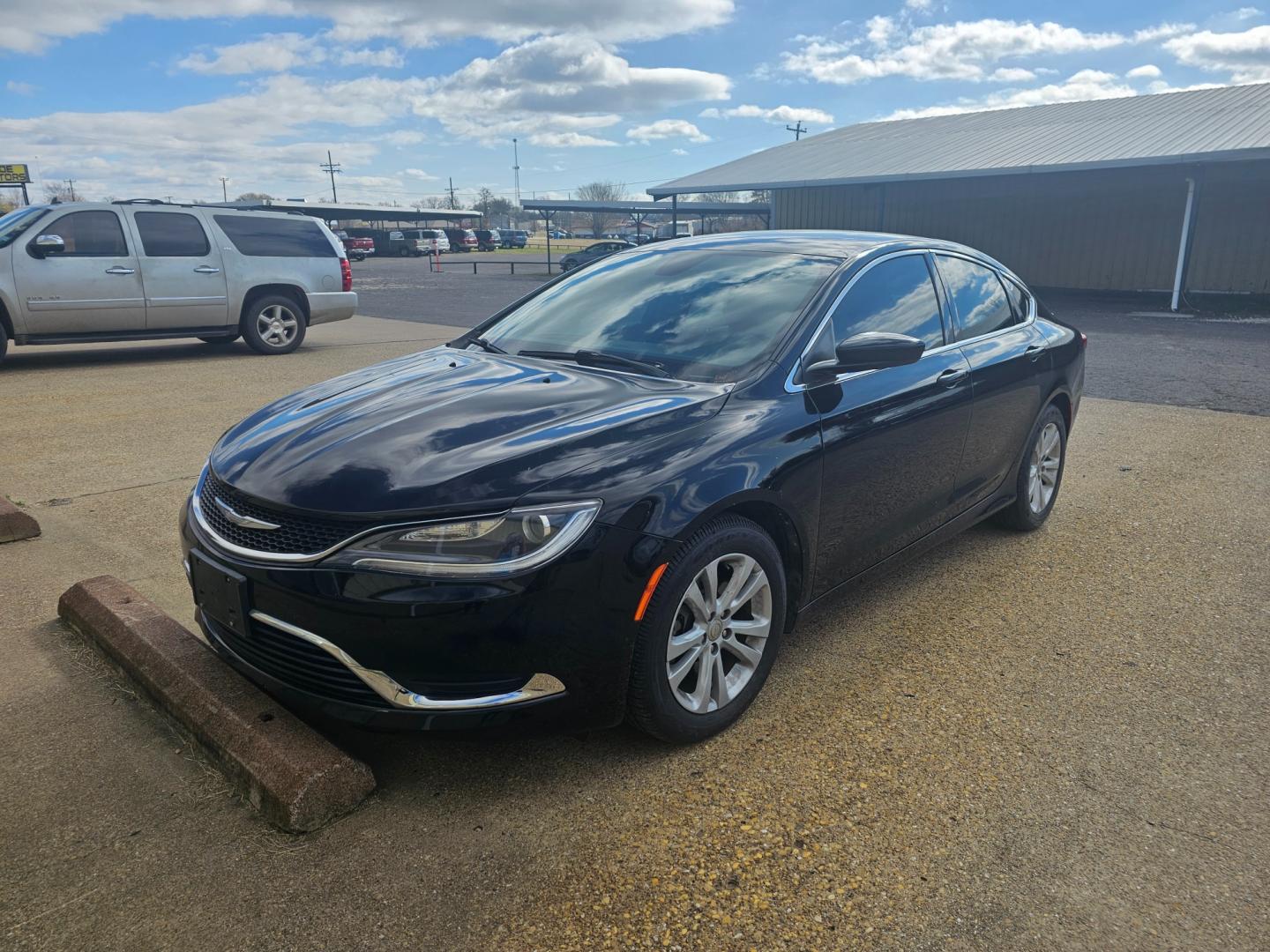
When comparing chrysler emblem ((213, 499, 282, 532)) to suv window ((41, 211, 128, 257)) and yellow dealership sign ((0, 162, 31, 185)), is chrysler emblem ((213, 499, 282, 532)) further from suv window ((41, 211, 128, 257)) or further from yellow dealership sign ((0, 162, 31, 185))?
yellow dealership sign ((0, 162, 31, 185))

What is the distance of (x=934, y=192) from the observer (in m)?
25.9

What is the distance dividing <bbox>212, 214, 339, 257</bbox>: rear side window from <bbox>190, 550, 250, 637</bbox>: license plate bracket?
9913 millimetres

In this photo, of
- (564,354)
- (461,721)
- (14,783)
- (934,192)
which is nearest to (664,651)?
(461,721)

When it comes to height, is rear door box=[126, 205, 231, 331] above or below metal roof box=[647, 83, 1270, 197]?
below

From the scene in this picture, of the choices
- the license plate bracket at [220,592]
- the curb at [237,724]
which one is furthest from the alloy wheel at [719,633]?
the license plate bracket at [220,592]

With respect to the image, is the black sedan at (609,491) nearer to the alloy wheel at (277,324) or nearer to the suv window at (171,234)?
the suv window at (171,234)

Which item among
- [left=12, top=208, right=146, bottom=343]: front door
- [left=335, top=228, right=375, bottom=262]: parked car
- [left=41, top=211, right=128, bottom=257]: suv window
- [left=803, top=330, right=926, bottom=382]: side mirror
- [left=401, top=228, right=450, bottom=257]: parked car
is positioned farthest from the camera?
[left=401, top=228, right=450, bottom=257]: parked car

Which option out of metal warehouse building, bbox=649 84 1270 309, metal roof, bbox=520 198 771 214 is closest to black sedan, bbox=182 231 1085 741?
metal warehouse building, bbox=649 84 1270 309

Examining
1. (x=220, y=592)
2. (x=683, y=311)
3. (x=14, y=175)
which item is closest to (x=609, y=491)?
(x=220, y=592)

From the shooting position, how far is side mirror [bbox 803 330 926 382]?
3.28 meters

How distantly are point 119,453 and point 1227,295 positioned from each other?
23334 mm

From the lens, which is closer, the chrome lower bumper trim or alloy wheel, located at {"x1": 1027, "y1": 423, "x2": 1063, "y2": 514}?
the chrome lower bumper trim

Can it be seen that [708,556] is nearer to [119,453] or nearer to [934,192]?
[119,453]

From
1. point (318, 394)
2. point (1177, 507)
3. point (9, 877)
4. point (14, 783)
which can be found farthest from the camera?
point (1177, 507)
